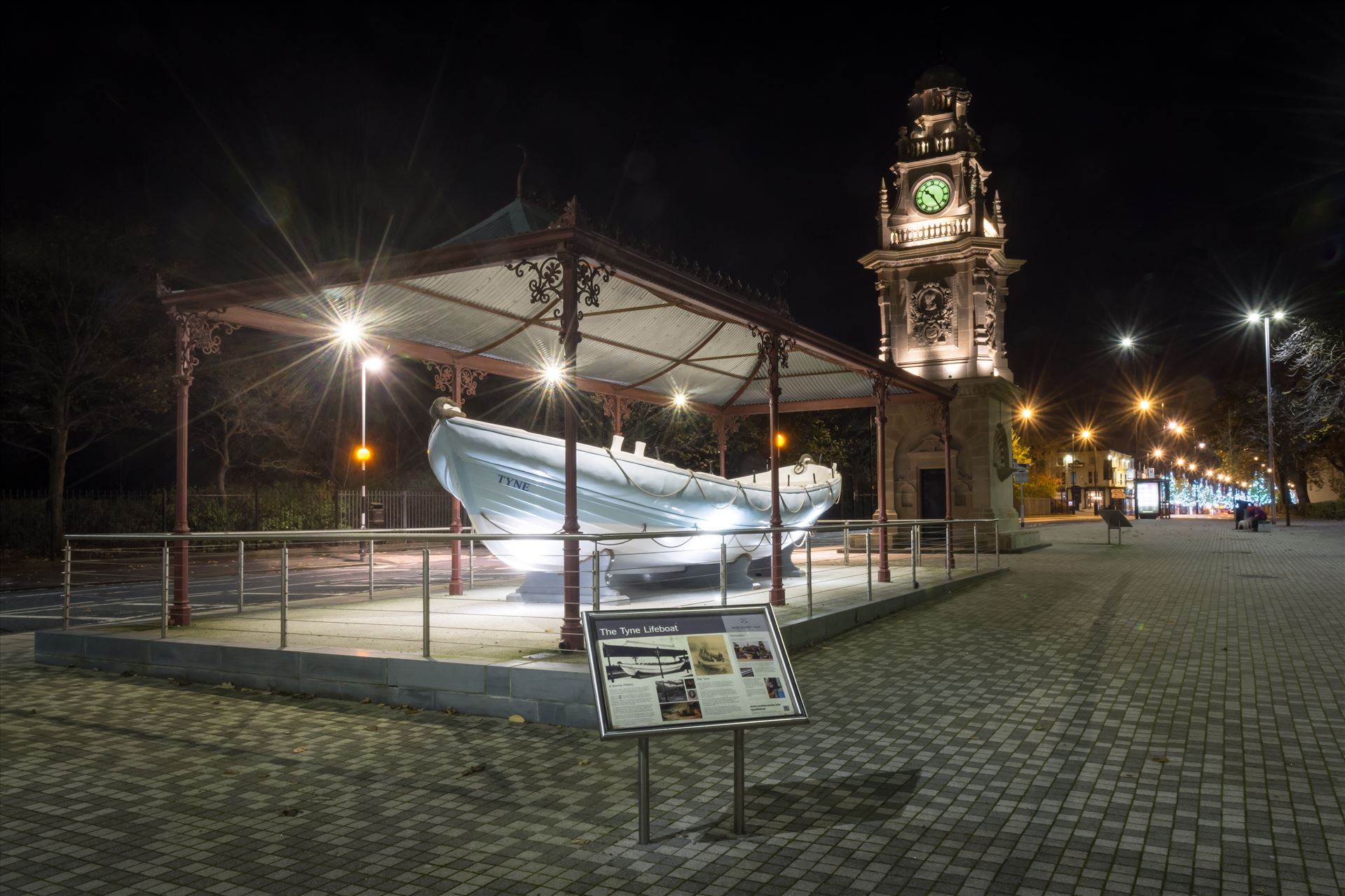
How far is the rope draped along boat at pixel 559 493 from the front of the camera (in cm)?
1090

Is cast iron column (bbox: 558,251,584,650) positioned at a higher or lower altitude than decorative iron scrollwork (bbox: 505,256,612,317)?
lower

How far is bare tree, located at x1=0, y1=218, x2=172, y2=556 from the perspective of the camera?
77.5 feet

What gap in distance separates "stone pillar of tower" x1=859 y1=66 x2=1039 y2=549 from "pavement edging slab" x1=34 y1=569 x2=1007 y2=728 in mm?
16870

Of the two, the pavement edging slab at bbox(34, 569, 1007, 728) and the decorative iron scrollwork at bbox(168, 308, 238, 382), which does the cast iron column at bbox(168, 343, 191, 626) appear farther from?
the pavement edging slab at bbox(34, 569, 1007, 728)

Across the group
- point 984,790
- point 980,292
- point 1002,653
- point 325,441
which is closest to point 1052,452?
point 980,292

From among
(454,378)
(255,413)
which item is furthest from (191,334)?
(255,413)

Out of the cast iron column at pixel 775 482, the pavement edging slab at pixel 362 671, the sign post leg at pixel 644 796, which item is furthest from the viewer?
the cast iron column at pixel 775 482

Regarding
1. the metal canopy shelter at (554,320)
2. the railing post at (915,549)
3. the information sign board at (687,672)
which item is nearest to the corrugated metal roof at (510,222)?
the metal canopy shelter at (554,320)

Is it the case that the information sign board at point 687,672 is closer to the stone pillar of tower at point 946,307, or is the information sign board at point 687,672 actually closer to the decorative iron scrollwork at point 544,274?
the decorative iron scrollwork at point 544,274

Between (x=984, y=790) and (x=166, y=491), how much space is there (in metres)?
26.8

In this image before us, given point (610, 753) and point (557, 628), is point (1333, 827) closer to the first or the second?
point (610, 753)

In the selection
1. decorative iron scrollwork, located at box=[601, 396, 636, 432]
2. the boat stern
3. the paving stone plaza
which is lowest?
the paving stone plaza

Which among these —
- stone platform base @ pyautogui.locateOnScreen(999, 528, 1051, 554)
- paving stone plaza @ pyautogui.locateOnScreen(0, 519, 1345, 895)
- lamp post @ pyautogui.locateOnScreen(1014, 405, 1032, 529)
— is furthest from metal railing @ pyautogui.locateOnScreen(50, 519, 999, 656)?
lamp post @ pyautogui.locateOnScreen(1014, 405, 1032, 529)

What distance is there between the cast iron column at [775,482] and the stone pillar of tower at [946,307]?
14399mm
